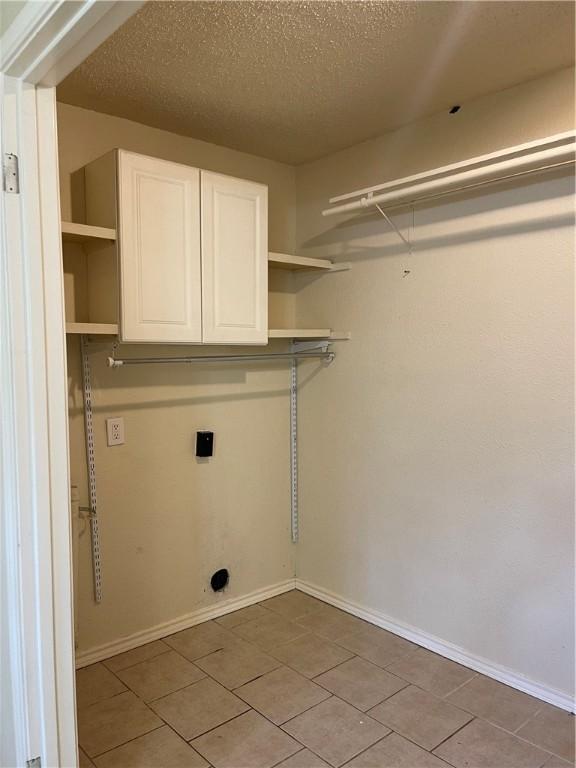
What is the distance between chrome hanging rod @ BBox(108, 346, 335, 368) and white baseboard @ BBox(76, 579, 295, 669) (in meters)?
1.25

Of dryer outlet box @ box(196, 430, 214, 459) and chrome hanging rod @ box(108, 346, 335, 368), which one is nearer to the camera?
chrome hanging rod @ box(108, 346, 335, 368)

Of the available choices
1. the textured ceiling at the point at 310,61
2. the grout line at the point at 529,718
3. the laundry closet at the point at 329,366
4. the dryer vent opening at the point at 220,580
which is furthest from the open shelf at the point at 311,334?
the grout line at the point at 529,718

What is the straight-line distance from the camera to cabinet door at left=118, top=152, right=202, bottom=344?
2.11 metres

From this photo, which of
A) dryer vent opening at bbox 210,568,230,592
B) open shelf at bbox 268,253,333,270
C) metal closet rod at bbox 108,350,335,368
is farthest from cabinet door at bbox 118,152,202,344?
dryer vent opening at bbox 210,568,230,592

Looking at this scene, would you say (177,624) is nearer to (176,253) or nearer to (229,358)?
(229,358)

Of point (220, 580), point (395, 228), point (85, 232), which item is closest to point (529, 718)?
point (220, 580)

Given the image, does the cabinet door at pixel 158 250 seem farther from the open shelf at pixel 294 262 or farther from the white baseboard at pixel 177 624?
the white baseboard at pixel 177 624

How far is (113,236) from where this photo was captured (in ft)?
6.90

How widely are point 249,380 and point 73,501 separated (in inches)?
41.8

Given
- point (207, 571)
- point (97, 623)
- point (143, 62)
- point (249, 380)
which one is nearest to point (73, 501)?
point (97, 623)

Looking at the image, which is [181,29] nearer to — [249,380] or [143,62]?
A: [143,62]

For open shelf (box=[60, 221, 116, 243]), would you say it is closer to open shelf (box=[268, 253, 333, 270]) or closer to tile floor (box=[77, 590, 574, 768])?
open shelf (box=[268, 253, 333, 270])

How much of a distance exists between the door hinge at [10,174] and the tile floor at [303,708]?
5.85 ft

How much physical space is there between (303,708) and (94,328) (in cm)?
163
